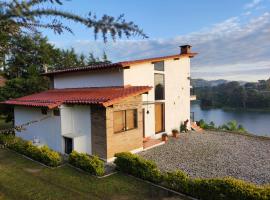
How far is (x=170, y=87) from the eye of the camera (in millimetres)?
17766

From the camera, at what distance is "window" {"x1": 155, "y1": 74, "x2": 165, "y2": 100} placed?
16.4 meters

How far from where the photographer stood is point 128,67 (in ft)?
45.5

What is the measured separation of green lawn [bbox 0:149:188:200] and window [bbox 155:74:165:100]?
8.06 m

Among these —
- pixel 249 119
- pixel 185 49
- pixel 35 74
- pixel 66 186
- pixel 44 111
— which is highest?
pixel 185 49

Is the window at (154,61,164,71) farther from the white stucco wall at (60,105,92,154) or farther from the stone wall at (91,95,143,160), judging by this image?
the white stucco wall at (60,105,92,154)

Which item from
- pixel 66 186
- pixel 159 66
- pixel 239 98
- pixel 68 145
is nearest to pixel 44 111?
pixel 68 145

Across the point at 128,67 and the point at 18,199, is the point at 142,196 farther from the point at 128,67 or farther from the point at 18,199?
the point at 128,67

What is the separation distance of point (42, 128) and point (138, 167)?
7273 mm

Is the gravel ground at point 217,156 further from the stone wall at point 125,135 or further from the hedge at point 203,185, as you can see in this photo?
the hedge at point 203,185

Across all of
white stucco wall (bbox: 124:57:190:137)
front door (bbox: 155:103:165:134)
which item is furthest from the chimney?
front door (bbox: 155:103:165:134)

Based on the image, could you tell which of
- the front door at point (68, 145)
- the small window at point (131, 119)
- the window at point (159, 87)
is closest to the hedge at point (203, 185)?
the small window at point (131, 119)

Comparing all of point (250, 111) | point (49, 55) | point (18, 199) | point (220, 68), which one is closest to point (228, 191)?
point (18, 199)

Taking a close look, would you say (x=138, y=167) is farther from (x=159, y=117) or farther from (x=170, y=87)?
(x=170, y=87)

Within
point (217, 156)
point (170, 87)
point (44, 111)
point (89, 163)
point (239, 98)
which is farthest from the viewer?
point (239, 98)
